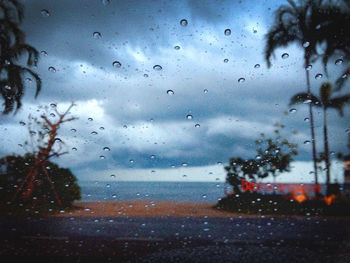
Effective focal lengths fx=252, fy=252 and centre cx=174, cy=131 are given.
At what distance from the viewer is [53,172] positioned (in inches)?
54.7

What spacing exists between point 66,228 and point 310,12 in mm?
2047

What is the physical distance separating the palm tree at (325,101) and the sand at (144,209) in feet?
2.23

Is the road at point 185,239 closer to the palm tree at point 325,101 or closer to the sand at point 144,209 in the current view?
the sand at point 144,209

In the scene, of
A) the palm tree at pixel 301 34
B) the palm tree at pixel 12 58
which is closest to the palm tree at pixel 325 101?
the palm tree at pixel 301 34

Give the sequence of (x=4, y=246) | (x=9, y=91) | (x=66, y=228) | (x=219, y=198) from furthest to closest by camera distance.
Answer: (x=4, y=246) → (x=66, y=228) → (x=219, y=198) → (x=9, y=91)

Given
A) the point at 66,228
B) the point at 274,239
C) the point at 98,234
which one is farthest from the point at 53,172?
the point at 274,239

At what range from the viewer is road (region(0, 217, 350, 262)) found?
5.62 feet

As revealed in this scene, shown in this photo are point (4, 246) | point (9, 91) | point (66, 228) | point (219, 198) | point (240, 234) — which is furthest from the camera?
point (240, 234)

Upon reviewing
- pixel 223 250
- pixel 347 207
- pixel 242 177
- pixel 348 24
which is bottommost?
pixel 223 250

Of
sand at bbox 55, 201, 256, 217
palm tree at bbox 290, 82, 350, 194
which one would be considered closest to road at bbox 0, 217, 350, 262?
sand at bbox 55, 201, 256, 217

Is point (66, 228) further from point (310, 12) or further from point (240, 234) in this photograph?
point (310, 12)

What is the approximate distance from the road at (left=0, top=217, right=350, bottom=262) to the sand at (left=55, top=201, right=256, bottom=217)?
0.09 metres

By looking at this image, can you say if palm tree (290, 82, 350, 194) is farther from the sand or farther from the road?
the sand

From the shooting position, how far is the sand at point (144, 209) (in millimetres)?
1477
